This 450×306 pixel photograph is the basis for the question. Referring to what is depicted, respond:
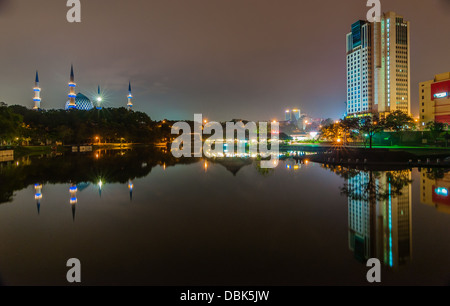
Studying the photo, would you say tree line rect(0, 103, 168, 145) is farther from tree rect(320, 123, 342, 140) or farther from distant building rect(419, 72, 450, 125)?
distant building rect(419, 72, 450, 125)

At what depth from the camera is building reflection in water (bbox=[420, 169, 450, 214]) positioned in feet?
40.8

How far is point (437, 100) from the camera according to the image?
74688 mm

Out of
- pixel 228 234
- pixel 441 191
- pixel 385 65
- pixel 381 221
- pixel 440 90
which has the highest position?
pixel 385 65

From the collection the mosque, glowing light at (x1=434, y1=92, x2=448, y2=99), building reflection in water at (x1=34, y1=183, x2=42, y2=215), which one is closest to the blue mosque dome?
the mosque

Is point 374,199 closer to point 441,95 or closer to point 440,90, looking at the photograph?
point 441,95

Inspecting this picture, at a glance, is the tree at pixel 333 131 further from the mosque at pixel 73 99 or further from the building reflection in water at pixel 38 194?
the mosque at pixel 73 99

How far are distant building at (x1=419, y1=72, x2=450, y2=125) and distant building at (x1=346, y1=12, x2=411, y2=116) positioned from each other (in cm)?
4705

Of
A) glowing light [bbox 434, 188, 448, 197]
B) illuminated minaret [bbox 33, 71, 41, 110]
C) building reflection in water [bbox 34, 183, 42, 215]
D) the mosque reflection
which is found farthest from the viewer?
illuminated minaret [bbox 33, 71, 41, 110]

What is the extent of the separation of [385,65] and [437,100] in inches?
2469

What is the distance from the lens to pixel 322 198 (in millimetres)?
13977

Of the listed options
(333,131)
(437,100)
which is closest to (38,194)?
(333,131)
